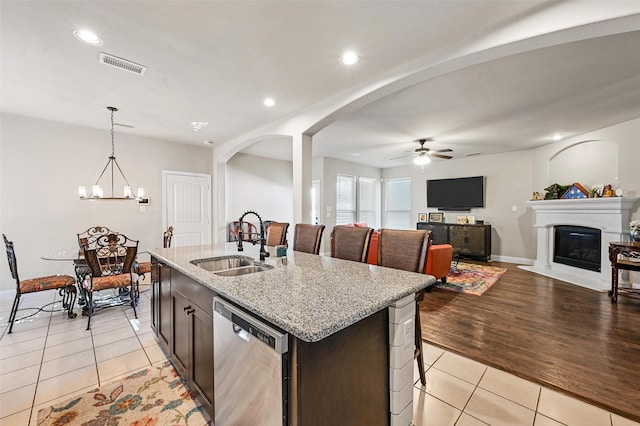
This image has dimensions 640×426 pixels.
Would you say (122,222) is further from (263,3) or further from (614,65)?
(614,65)

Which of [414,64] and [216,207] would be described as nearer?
[414,64]

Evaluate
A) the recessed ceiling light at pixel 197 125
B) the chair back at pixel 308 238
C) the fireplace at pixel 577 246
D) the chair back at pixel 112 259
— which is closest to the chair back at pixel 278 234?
the chair back at pixel 308 238

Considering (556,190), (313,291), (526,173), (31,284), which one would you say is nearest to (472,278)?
(556,190)

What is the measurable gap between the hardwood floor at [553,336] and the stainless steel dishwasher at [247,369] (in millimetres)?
2034

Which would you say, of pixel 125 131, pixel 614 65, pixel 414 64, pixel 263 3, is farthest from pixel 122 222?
pixel 614 65

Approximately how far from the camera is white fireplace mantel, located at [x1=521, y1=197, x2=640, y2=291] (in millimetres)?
4305

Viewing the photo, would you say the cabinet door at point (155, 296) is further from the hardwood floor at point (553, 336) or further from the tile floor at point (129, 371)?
the hardwood floor at point (553, 336)

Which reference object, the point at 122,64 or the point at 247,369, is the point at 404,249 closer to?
the point at 247,369

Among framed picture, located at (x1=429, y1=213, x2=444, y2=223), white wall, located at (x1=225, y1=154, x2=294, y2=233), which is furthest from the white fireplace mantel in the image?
white wall, located at (x1=225, y1=154, x2=294, y2=233)

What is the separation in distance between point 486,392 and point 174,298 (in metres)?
2.39

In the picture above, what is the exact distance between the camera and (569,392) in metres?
1.91

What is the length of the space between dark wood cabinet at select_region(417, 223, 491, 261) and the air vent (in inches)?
272

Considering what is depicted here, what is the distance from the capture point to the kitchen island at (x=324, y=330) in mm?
995

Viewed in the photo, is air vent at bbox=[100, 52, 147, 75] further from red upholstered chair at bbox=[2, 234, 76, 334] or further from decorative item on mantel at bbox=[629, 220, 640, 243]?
decorative item on mantel at bbox=[629, 220, 640, 243]
